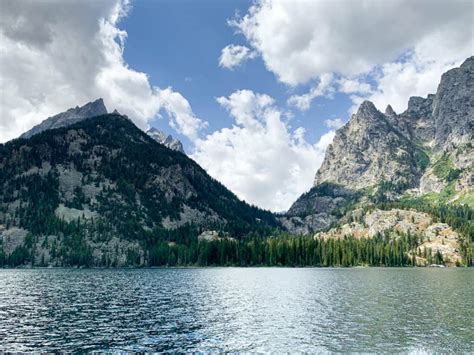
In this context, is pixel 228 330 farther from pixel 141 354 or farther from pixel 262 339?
pixel 141 354

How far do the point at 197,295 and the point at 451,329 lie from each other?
59757 millimetres

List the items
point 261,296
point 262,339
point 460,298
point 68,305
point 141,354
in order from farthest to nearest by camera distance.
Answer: point 261,296
point 460,298
point 68,305
point 262,339
point 141,354

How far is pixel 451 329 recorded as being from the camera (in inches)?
2201

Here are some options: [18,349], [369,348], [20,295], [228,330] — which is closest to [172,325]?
[228,330]

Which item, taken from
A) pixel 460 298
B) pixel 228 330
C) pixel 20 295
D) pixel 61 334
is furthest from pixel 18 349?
pixel 460 298

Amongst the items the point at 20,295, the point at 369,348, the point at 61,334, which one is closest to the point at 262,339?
the point at 369,348

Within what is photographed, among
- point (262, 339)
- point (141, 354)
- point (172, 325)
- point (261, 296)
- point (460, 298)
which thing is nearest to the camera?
point (141, 354)

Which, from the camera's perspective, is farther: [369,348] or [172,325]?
[172,325]

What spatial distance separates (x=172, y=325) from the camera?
2366 inches

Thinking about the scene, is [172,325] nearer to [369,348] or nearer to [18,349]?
[18,349]

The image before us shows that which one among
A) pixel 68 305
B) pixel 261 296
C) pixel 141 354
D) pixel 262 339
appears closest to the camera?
pixel 141 354

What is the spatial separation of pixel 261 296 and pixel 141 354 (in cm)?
5641

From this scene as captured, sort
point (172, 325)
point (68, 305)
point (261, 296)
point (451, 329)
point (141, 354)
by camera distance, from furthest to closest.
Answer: point (261, 296)
point (68, 305)
point (172, 325)
point (451, 329)
point (141, 354)

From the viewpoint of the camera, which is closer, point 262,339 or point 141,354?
point 141,354
